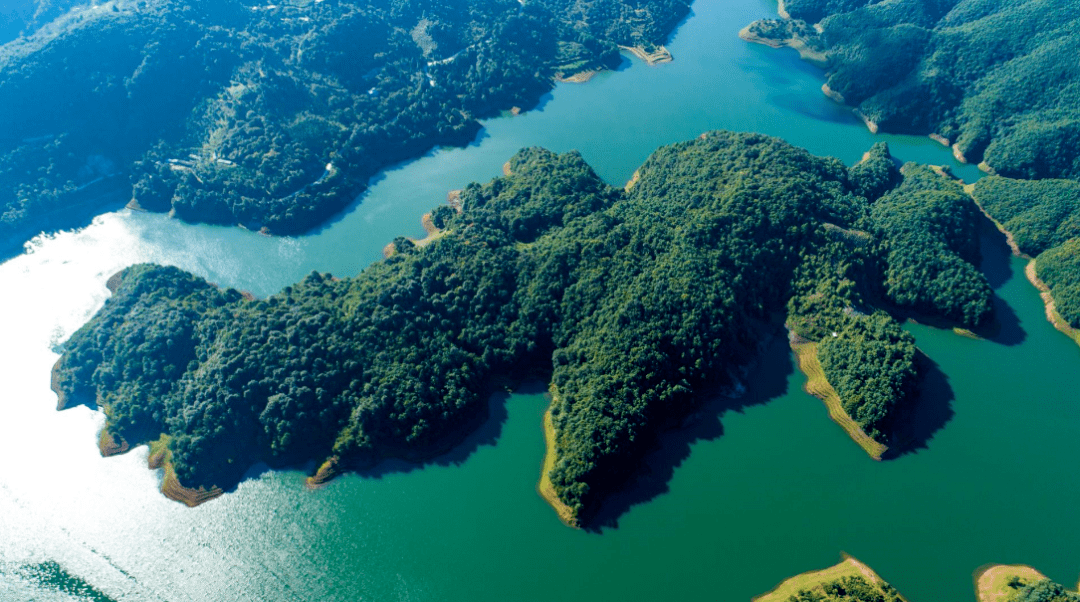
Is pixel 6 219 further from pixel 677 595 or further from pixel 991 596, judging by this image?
pixel 991 596

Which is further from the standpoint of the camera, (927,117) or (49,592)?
(927,117)

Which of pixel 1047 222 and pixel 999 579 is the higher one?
pixel 1047 222

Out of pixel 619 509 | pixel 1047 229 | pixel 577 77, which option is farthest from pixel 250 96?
pixel 1047 229

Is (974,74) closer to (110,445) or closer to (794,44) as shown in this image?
(794,44)

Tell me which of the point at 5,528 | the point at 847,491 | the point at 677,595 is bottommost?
the point at 5,528

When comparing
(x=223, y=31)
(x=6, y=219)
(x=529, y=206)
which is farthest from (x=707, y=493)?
(x=223, y=31)

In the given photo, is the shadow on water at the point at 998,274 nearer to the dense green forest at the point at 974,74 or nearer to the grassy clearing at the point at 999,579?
the dense green forest at the point at 974,74

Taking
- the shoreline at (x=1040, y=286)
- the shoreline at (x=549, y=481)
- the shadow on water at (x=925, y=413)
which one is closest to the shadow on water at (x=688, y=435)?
the shoreline at (x=549, y=481)
